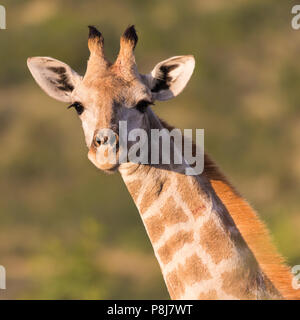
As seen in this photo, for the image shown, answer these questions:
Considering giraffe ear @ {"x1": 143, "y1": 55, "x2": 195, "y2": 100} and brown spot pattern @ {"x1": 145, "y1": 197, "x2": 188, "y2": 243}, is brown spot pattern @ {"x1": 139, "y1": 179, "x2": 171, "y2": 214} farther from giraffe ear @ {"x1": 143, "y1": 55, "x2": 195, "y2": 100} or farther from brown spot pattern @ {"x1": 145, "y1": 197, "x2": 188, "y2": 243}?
giraffe ear @ {"x1": 143, "y1": 55, "x2": 195, "y2": 100}

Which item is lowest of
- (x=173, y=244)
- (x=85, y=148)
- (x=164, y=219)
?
(x=85, y=148)

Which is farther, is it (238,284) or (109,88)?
(109,88)

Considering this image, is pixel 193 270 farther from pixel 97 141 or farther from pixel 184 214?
pixel 97 141

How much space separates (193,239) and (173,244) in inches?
7.8

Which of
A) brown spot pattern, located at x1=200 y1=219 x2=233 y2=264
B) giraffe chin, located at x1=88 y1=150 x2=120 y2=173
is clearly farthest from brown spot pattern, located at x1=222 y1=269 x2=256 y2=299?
giraffe chin, located at x1=88 y1=150 x2=120 y2=173

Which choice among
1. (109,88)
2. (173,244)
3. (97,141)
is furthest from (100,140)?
(173,244)

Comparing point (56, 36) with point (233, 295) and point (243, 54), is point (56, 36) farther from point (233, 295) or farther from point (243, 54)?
point (233, 295)

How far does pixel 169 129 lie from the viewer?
9.35 m

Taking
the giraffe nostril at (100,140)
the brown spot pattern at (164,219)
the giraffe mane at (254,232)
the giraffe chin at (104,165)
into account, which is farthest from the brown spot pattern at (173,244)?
the giraffe nostril at (100,140)

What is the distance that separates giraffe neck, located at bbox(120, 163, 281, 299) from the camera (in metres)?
8.49

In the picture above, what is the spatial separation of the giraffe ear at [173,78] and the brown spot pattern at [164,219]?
1.33 metres

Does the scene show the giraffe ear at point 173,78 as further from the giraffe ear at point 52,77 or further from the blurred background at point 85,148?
the blurred background at point 85,148

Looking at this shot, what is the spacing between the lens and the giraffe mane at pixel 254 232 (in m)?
8.68

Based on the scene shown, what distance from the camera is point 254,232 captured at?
8852mm
